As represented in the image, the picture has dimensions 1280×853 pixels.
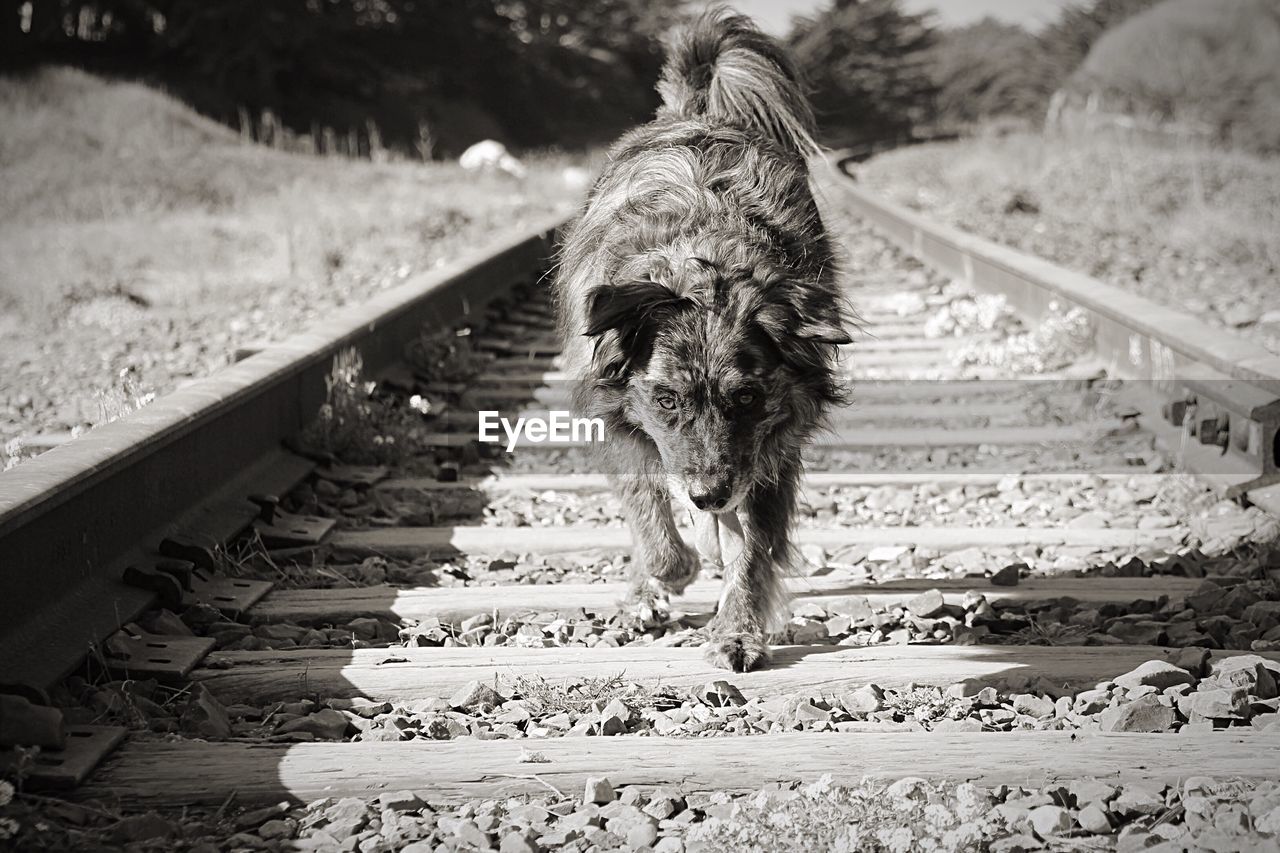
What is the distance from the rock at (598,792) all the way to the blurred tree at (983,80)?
144ft

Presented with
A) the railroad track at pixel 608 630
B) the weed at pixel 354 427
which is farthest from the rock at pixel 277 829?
the weed at pixel 354 427

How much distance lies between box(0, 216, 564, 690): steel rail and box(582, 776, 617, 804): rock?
1.32 meters

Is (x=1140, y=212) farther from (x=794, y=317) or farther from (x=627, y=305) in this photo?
(x=627, y=305)

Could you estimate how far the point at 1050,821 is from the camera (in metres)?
2.61

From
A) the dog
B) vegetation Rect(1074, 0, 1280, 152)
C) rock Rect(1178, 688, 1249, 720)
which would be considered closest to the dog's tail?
the dog

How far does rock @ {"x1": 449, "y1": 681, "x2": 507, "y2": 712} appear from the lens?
336cm

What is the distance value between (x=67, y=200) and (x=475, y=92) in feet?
81.6

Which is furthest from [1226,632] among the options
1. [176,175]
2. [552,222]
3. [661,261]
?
[176,175]

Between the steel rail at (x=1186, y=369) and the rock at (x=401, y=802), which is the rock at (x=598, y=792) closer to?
the rock at (x=401, y=802)

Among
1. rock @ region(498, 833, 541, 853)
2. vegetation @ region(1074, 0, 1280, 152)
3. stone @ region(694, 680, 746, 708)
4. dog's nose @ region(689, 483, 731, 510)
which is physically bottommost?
stone @ region(694, 680, 746, 708)

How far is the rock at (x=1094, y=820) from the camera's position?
2.62 m

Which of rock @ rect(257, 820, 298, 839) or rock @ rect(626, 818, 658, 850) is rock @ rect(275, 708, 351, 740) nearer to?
rock @ rect(257, 820, 298, 839)

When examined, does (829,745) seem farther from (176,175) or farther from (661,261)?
(176,175)

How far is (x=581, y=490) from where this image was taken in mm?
5543
